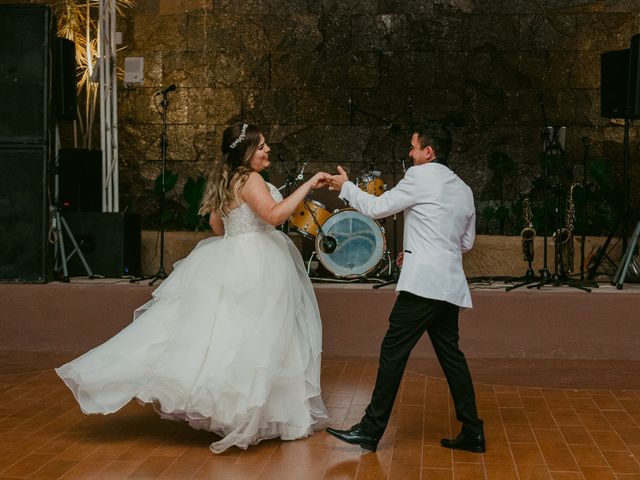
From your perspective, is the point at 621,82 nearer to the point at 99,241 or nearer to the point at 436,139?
the point at 436,139

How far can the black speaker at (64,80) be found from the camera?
311 inches

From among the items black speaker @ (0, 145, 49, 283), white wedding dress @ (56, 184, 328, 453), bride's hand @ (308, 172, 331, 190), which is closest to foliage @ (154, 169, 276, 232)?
black speaker @ (0, 145, 49, 283)

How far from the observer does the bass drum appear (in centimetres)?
838

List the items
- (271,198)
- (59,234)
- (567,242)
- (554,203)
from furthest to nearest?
1. (554,203)
2. (567,242)
3. (59,234)
4. (271,198)

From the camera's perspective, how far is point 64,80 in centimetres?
796

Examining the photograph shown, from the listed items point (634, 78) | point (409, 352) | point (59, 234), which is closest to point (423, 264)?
point (409, 352)

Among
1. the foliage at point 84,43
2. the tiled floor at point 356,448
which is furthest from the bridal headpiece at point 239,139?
the foliage at point 84,43

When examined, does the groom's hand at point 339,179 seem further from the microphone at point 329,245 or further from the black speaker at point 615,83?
the black speaker at point 615,83

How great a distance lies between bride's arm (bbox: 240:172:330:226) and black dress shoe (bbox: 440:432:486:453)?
1361 millimetres

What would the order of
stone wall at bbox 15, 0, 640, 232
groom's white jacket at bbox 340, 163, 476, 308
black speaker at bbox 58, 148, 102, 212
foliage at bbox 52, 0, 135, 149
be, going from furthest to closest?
stone wall at bbox 15, 0, 640, 232 < foliage at bbox 52, 0, 135, 149 < black speaker at bbox 58, 148, 102, 212 < groom's white jacket at bbox 340, 163, 476, 308

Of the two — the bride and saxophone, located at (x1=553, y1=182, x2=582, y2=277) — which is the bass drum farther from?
the bride

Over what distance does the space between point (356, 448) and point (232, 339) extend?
0.80 metres

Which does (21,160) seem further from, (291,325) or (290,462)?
(290,462)

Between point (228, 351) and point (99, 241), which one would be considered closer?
point (228, 351)
